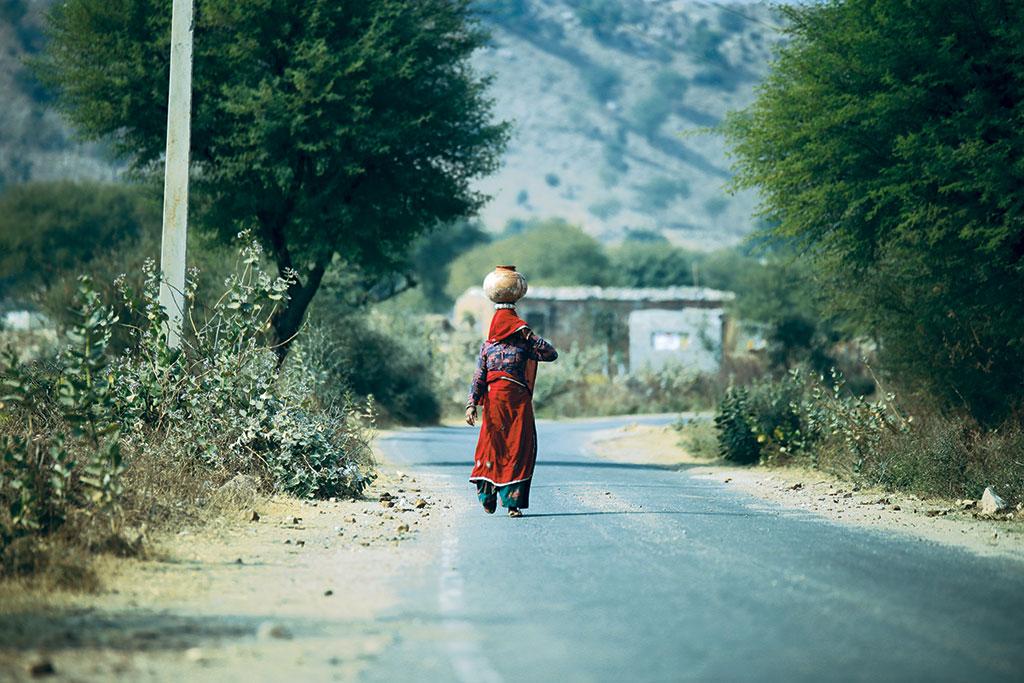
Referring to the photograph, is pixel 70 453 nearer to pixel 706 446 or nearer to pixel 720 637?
pixel 720 637

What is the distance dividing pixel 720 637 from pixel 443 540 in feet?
15.2

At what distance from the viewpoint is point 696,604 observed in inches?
340

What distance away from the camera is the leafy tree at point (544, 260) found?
9900cm

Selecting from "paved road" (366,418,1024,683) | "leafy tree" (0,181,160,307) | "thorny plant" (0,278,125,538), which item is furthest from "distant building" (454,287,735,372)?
"thorny plant" (0,278,125,538)

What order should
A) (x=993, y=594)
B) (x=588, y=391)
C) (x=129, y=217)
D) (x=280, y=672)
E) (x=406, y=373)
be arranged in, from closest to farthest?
(x=280, y=672), (x=993, y=594), (x=406, y=373), (x=588, y=391), (x=129, y=217)

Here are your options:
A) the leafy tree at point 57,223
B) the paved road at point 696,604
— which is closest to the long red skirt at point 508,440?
the paved road at point 696,604

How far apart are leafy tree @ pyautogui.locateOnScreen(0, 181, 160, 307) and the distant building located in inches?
624

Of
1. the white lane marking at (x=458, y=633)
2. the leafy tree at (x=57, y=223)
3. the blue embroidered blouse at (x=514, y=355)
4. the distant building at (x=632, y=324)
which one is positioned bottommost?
the white lane marking at (x=458, y=633)

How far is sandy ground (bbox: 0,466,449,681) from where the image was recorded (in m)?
7.15

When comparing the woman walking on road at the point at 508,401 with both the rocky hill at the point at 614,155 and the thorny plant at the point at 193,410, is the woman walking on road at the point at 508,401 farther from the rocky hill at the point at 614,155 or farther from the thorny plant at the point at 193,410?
the rocky hill at the point at 614,155

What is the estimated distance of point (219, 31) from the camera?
76.0ft

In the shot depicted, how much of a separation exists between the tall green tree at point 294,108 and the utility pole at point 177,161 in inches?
180

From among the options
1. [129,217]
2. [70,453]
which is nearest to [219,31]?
[70,453]

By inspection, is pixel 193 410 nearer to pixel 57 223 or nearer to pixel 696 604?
pixel 696 604
